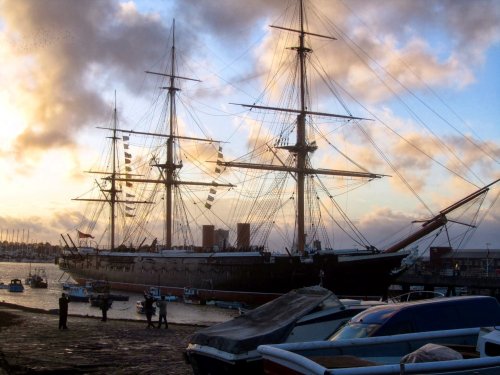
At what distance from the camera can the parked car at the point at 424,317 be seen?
30.6 feet

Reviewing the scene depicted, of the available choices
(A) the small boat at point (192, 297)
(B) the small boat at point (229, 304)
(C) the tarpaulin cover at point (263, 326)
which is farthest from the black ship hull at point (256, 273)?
(C) the tarpaulin cover at point (263, 326)

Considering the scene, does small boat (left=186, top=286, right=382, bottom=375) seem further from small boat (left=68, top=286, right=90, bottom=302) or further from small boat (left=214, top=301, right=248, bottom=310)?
small boat (left=68, top=286, right=90, bottom=302)

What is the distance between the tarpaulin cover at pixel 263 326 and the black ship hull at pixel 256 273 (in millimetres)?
32211

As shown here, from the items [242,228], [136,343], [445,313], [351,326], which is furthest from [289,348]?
[242,228]

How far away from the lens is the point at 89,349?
655 inches

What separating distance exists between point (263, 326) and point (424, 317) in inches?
101

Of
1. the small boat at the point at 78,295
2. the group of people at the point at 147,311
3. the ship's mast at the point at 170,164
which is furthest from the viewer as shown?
the ship's mast at the point at 170,164

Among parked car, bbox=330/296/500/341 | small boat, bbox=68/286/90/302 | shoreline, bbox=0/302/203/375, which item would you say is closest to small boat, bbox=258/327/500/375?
parked car, bbox=330/296/500/341

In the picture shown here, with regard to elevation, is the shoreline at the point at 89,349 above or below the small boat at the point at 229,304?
above

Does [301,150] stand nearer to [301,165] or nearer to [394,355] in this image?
[301,165]

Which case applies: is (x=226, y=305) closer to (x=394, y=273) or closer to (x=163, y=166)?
(x=394, y=273)

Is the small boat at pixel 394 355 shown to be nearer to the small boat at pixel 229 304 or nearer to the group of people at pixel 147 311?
the group of people at pixel 147 311

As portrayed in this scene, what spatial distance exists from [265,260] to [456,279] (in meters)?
15.6

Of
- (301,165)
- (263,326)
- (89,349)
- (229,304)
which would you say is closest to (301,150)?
(301,165)
